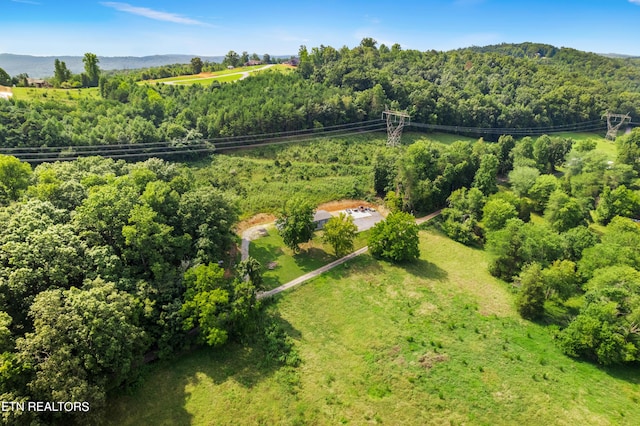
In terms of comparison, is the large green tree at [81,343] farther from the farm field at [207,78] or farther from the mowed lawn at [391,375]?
the farm field at [207,78]

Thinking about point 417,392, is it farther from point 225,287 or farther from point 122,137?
point 122,137

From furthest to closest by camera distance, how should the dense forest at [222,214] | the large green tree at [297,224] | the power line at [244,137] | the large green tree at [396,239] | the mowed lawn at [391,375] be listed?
the power line at [244,137]
the large green tree at [396,239]
the large green tree at [297,224]
the mowed lawn at [391,375]
the dense forest at [222,214]

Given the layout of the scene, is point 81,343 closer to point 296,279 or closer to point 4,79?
point 296,279

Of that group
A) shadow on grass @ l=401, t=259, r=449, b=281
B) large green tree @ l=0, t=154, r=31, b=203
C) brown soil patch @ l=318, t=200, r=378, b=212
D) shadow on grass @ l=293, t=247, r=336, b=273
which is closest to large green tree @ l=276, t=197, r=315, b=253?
shadow on grass @ l=293, t=247, r=336, b=273

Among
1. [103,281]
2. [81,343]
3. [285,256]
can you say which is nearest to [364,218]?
[285,256]

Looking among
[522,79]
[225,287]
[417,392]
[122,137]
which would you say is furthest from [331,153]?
[522,79]

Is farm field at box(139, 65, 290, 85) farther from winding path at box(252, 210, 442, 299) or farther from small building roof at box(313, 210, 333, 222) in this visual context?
winding path at box(252, 210, 442, 299)

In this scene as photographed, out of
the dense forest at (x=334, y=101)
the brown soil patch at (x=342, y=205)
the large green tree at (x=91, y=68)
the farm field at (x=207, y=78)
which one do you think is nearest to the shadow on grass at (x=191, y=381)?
the brown soil patch at (x=342, y=205)
